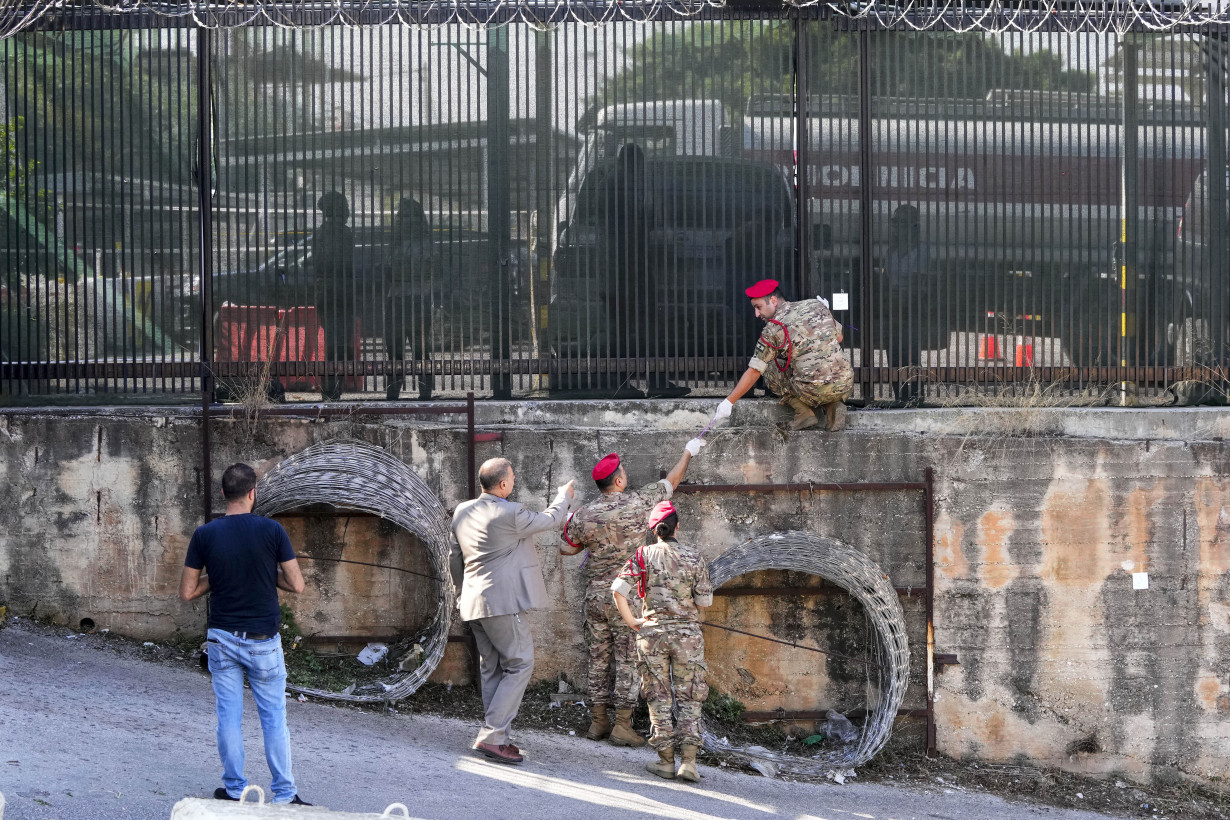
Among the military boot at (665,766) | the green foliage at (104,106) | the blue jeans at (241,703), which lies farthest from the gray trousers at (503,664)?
the green foliage at (104,106)

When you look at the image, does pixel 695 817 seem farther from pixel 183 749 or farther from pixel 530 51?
pixel 530 51

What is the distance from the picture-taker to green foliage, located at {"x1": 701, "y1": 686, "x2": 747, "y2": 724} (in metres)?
7.59

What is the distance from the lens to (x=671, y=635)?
6.26 metres

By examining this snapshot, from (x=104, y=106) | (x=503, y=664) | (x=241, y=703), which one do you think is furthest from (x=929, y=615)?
(x=104, y=106)

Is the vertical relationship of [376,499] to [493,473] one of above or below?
below

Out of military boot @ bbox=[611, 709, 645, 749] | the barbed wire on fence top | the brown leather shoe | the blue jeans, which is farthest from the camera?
the barbed wire on fence top

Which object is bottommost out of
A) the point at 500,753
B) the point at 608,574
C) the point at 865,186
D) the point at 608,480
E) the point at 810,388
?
the point at 500,753

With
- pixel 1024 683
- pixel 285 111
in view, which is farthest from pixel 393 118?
pixel 1024 683

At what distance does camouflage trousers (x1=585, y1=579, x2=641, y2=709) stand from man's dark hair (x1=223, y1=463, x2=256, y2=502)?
2.33 metres

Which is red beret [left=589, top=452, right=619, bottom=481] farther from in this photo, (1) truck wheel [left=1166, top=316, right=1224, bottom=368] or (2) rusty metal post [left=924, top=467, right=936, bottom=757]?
(1) truck wheel [left=1166, top=316, right=1224, bottom=368]

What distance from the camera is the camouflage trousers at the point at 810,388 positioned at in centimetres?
757

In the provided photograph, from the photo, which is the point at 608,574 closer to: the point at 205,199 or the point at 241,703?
the point at 241,703

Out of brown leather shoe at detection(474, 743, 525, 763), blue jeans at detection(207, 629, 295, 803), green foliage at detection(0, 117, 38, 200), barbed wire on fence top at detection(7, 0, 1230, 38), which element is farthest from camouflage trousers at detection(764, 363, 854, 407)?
green foliage at detection(0, 117, 38, 200)

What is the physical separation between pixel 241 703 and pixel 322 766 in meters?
0.91
